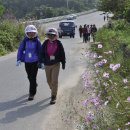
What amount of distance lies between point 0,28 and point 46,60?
20.4 m

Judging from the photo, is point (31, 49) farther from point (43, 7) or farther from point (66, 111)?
point (43, 7)

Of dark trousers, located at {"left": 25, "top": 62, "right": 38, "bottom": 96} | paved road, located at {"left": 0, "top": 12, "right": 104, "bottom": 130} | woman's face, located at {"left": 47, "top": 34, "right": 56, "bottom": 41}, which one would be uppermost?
woman's face, located at {"left": 47, "top": 34, "right": 56, "bottom": 41}

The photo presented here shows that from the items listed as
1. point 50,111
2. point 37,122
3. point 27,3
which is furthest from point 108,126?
point 27,3

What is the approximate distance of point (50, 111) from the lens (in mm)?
9586

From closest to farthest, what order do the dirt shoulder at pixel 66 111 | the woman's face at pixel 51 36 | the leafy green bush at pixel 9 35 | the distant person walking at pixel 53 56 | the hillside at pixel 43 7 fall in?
the dirt shoulder at pixel 66 111
the woman's face at pixel 51 36
the distant person walking at pixel 53 56
the leafy green bush at pixel 9 35
the hillside at pixel 43 7

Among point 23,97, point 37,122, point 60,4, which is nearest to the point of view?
point 37,122

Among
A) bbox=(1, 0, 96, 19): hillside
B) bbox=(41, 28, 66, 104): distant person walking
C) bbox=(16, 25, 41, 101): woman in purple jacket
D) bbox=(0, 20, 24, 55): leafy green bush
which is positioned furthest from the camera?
bbox=(1, 0, 96, 19): hillside

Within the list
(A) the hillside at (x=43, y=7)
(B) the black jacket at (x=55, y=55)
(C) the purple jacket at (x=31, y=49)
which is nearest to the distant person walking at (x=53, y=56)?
(B) the black jacket at (x=55, y=55)

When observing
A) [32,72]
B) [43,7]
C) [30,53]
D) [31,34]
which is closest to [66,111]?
[32,72]

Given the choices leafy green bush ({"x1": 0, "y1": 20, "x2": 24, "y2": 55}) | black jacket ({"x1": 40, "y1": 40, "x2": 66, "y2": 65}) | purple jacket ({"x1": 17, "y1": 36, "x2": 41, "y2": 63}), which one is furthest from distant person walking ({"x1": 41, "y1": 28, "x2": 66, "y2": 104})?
leafy green bush ({"x1": 0, "y1": 20, "x2": 24, "y2": 55})

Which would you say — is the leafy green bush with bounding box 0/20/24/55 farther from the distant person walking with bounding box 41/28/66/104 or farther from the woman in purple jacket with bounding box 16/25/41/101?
the distant person walking with bounding box 41/28/66/104

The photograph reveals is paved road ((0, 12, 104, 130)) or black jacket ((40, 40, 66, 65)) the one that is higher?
black jacket ((40, 40, 66, 65))

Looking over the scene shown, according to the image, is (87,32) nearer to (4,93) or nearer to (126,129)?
(4,93)

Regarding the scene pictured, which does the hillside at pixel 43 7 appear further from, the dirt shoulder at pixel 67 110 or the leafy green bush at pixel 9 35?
the dirt shoulder at pixel 67 110
